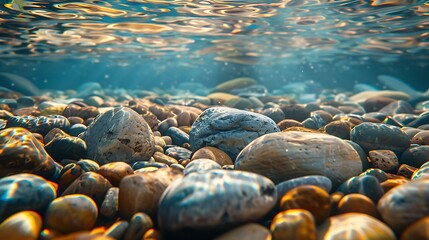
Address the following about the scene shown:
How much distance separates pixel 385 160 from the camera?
4.09m

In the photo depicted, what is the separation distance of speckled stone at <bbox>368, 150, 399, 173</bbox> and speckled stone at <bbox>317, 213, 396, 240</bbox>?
2.19 m

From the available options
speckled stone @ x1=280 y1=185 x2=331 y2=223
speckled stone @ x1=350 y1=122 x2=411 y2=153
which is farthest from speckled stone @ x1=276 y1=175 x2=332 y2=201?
speckled stone @ x1=350 y1=122 x2=411 y2=153

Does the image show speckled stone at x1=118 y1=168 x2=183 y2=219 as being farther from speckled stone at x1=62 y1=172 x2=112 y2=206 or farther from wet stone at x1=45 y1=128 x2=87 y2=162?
wet stone at x1=45 y1=128 x2=87 y2=162

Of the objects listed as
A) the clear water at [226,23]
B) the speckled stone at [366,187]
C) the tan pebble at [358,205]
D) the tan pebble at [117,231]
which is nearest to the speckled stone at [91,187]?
the tan pebble at [117,231]

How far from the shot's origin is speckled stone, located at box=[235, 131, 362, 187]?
3.20 meters

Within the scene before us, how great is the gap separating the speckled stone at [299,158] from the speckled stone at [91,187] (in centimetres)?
172

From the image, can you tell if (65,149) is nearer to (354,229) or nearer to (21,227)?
(21,227)

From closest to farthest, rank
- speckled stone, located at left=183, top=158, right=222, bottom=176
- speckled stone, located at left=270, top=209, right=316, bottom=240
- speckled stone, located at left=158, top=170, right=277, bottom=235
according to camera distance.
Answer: speckled stone, located at left=270, top=209, right=316, bottom=240 < speckled stone, located at left=158, top=170, right=277, bottom=235 < speckled stone, located at left=183, top=158, right=222, bottom=176

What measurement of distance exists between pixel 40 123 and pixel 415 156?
721 cm

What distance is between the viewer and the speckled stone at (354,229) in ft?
6.73

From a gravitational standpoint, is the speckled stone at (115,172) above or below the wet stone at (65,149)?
above

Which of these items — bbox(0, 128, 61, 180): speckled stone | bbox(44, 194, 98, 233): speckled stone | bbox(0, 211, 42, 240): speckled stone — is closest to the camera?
bbox(0, 211, 42, 240): speckled stone

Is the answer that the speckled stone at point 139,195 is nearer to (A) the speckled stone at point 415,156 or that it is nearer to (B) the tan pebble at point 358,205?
(B) the tan pebble at point 358,205

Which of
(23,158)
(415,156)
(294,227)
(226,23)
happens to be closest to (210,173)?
(294,227)
